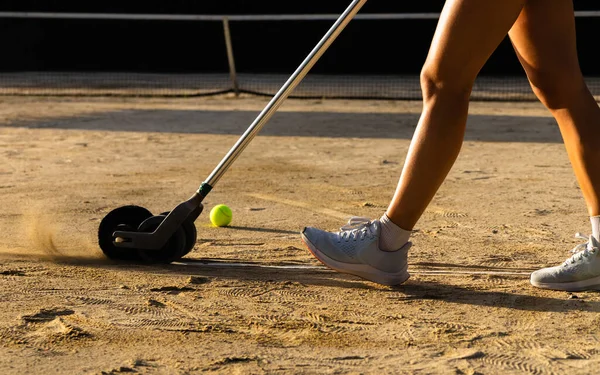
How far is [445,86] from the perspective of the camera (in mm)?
3262

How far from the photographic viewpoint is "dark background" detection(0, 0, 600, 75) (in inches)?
543

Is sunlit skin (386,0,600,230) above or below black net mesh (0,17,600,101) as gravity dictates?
below

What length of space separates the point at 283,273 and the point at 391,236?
1.70 ft

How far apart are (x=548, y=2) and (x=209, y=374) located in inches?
68.6

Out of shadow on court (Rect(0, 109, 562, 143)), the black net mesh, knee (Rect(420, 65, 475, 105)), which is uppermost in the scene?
the black net mesh

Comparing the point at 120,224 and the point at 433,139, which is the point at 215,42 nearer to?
the point at 120,224

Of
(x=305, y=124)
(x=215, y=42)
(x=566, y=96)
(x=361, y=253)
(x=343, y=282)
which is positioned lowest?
(x=343, y=282)

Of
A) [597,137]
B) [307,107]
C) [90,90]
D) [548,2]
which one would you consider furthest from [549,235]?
[90,90]

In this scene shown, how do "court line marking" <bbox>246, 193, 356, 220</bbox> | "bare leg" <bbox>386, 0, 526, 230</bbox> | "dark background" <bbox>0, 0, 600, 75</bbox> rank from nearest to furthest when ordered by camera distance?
"bare leg" <bbox>386, 0, 526, 230</bbox>, "court line marking" <bbox>246, 193, 356, 220</bbox>, "dark background" <bbox>0, 0, 600, 75</bbox>

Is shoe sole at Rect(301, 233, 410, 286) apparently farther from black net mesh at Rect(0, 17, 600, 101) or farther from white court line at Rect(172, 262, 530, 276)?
black net mesh at Rect(0, 17, 600, 101)

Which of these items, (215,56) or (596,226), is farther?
(215,56)

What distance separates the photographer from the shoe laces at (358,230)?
3.51 m

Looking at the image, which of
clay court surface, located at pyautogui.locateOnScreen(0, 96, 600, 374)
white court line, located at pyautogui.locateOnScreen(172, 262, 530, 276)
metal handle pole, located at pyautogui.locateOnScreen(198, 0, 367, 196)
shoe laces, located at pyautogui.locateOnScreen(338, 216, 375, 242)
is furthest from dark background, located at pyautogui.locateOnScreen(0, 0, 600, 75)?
shoe laces, located at pyautogui.locateOnScreen(338, 216, 375, 242)

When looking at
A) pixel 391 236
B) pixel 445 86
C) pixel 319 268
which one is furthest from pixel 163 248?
pixel 445 86
